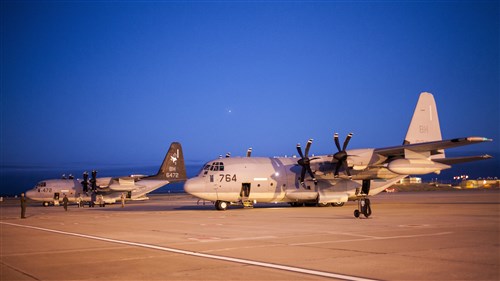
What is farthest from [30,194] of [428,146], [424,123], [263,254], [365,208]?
[263,254]

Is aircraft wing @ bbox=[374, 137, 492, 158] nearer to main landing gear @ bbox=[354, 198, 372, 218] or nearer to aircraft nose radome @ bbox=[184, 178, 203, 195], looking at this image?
main landing gear @ bbox=[354, 198, 372, 218]

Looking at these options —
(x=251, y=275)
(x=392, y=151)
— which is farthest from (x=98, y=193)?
(x=251, y=275)

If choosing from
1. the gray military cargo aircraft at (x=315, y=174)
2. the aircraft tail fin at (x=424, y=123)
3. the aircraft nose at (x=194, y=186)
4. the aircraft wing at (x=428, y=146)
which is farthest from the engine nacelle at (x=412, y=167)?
the aircraft nose at (x=194, y=186)

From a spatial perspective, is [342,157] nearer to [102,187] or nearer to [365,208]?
[365,208]

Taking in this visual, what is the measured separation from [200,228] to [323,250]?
8.32 metres

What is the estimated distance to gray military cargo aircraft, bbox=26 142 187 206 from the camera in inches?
2048

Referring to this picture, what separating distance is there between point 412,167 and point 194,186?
44.7 ft

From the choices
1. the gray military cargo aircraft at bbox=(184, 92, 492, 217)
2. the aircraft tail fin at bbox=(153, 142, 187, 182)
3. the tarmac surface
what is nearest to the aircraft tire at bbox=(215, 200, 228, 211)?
the gray military cargo aircraft at bbox=(184, 92, 492, 217)

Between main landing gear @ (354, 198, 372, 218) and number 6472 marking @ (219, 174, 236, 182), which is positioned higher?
number 6472 marking @ (219, 174, 236, 182)

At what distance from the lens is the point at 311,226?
1920 centimetres

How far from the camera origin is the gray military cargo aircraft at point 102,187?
52.0 metres

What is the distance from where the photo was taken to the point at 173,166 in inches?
2279

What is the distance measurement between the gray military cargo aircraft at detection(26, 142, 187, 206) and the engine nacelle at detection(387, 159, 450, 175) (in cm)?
3034

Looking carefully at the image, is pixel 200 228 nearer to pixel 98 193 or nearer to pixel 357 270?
pixel 357 270
